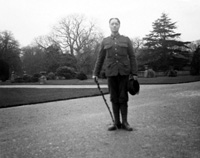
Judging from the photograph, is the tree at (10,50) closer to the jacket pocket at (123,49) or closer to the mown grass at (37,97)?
the mown grass at (37,97)

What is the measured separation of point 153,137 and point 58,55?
4420 cm

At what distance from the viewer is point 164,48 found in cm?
4059

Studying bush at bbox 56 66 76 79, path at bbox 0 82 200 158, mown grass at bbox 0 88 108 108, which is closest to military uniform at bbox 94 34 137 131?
path at bbox 0 82 200 158

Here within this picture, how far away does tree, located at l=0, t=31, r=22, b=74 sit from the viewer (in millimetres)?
47719

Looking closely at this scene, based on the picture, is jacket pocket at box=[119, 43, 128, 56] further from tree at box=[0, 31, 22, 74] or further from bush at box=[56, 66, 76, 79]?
tree at box=[0, 31, 22, 74]

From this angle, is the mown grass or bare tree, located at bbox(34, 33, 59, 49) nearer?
the mown grass

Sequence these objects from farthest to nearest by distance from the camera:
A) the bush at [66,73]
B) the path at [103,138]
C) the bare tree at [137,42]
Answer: the bare tree at [137,42]
the bush at [66,73]
the path at [103,138]

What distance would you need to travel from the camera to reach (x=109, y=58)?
448 cm

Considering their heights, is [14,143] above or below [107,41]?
below

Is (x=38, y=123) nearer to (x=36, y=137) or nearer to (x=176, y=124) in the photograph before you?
(x=36, y=137)

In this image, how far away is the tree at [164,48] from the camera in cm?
4019

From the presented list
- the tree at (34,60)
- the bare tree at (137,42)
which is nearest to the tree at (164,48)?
the bare tree at (137,42)

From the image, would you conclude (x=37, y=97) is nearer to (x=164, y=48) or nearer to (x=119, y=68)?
(x=119, y=68)

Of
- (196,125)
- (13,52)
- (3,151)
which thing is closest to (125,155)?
(3,151)
